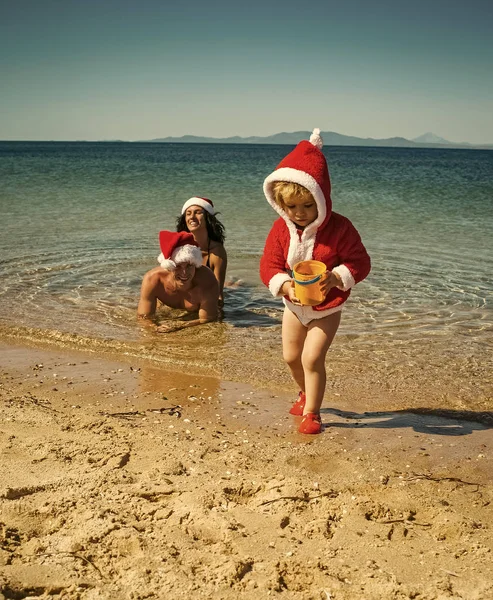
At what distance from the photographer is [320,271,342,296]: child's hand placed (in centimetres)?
340

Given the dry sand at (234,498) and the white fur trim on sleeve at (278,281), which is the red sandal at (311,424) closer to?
the dry sand at (234,498)

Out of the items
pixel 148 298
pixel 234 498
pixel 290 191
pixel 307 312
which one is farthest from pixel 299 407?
pixel 148 298

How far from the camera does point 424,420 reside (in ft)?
13.1

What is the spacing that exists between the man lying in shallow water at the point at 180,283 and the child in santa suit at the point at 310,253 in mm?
2514

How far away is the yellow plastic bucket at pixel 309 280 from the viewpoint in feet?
11.1

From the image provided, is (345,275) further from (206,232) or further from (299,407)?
(206,232)

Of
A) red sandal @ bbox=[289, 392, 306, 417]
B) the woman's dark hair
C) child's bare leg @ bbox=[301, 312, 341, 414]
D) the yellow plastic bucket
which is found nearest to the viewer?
the yellow plastic bucket

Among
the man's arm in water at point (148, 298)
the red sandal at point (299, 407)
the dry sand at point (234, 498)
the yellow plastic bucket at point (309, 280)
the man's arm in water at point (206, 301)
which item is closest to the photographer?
the dry sand at point (234, 498)

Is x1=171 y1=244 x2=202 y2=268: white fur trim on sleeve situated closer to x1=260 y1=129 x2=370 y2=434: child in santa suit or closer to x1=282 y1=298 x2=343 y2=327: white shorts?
x1=260 y1=129 x2=370 y2=434: child in santa suit

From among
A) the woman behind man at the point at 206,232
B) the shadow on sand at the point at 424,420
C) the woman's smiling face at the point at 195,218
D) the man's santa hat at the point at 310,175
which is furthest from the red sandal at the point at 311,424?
the woman's smiling face at the point at 195,218

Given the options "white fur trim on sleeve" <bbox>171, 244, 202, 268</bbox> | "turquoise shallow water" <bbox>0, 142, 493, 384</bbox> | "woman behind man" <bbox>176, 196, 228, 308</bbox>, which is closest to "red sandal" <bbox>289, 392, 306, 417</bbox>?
"turquoise shallow water" <bbox>0, 142, 493, 384</bbox>

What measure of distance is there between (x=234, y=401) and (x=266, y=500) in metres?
1.44

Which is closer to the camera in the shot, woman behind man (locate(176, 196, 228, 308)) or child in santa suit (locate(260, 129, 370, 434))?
child in santa suit (locate(260, 129, 370, 434))

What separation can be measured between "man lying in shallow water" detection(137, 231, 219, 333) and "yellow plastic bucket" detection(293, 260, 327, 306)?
9.23 feet
